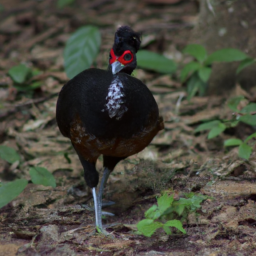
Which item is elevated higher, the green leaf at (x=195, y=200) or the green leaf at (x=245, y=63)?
the green leaf at (x=245, y=63)

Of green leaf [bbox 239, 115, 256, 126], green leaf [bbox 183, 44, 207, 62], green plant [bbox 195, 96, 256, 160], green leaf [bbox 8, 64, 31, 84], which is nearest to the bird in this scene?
green plant [bbox 195, 96, 256, 160]

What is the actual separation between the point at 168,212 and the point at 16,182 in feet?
4.39

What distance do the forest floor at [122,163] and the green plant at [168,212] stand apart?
0.10 metres

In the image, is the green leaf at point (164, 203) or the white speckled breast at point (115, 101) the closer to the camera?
the green leaf at point (164, 203)

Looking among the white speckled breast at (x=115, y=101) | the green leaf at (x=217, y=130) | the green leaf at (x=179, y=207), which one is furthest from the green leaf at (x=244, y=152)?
the white speckled breast at (x=115, y=101)

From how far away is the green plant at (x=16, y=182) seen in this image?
3.74 m

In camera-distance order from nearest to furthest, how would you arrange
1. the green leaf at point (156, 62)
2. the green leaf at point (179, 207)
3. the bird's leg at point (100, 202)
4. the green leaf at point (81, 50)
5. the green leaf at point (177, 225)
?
the green leaf at point (177, 225) < the green leaf at point (179, 207) < the bird's leg at point (100, 202) < the green leaf at point (81, 50) < the green leaf at point (156, 62)

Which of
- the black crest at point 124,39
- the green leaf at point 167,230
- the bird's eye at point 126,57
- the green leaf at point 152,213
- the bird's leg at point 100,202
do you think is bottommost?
the bird's leg at point 100,202

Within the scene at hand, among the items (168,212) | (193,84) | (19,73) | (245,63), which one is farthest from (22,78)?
(168,212)

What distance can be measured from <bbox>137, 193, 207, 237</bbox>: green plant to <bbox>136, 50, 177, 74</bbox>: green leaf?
3204 millimetres

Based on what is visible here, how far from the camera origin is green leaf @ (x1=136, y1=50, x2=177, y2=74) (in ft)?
21.3

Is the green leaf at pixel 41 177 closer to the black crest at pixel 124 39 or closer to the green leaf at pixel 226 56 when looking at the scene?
the black crest at pixel 124 39

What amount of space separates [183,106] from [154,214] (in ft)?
10.0

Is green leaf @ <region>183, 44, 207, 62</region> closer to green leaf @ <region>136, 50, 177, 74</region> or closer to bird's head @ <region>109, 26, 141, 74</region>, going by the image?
green leaf @ <region>136, 50, 177, 74</region>
